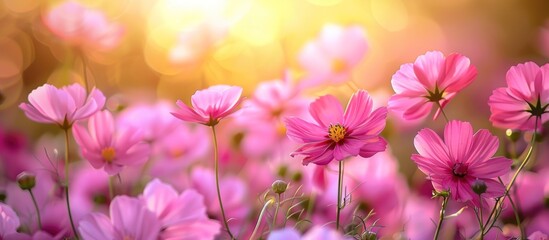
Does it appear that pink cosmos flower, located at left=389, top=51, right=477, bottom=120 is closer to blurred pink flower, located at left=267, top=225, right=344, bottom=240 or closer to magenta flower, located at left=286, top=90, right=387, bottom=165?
magenta flower, located at left=286, top=90, right=387, bottom=165

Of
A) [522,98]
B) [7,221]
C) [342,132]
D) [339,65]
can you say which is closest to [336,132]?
[342,132]

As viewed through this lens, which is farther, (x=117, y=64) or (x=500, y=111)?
(x=117, y=64)

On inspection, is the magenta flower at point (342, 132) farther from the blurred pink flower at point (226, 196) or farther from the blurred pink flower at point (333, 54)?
the blurred pink flower at point (333, 54)

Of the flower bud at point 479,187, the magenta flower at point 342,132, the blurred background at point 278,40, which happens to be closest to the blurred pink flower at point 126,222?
the magenta flower at point 342,132

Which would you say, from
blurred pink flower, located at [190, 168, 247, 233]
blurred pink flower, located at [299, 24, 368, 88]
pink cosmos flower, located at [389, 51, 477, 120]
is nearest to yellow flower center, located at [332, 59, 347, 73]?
blurred pink flower, located at [299, 24, 368, 88]

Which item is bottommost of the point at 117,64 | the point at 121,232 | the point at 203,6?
the point at 117,64

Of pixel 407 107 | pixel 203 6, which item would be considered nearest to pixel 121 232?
pixel 407 107

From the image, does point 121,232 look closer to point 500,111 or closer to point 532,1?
point 500,111
